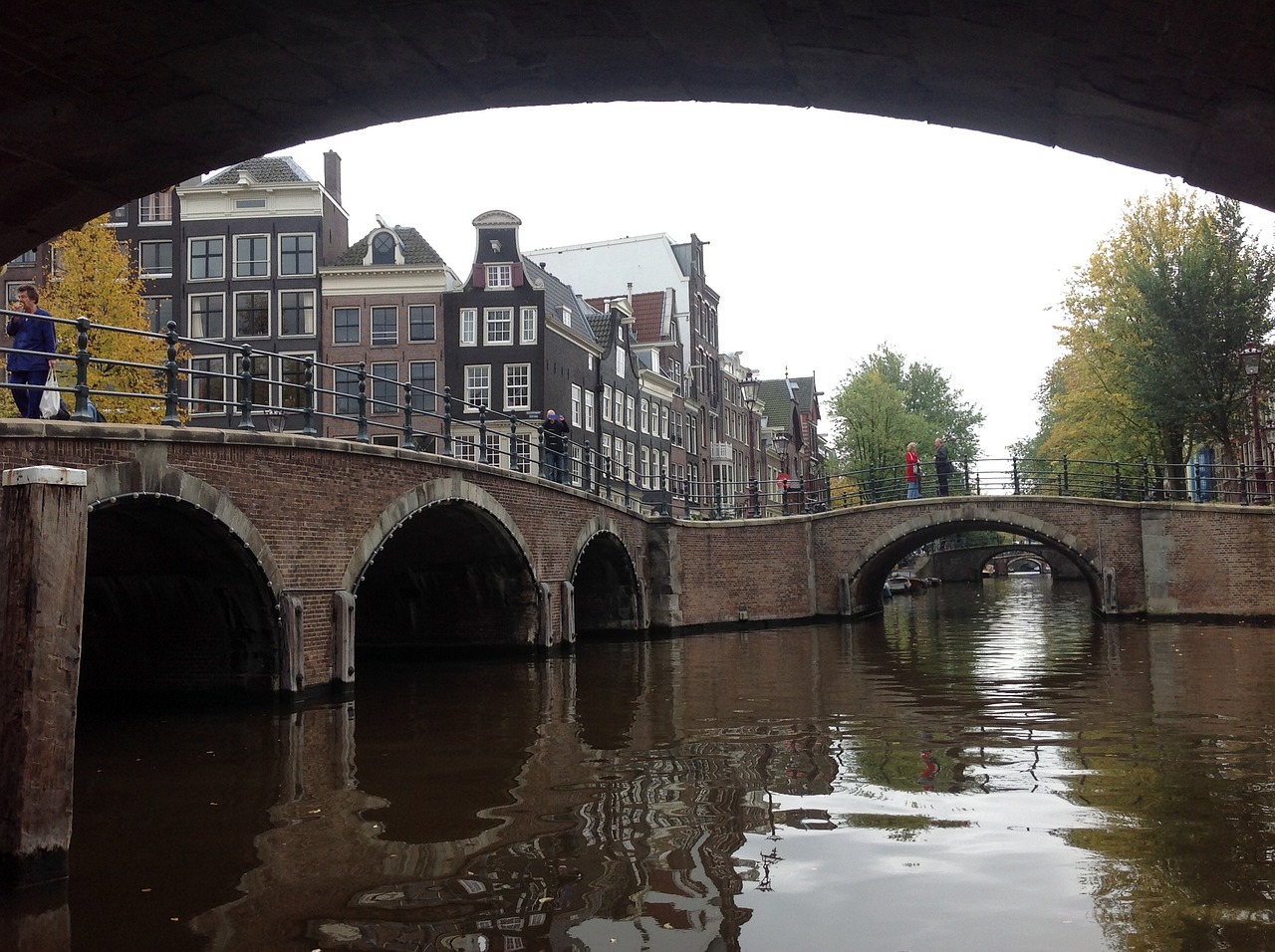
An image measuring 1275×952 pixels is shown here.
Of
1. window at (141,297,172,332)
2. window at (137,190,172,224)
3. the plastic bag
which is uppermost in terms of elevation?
window at (137,190,172,224)

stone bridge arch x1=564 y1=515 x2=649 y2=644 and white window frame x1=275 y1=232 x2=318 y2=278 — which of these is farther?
white window frame x1=275 y1=232 x2=318 y2=278

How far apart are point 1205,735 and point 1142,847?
3.91 metres

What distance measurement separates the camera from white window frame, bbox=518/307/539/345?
34.6 m

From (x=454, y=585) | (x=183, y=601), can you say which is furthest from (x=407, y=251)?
(x=183, y=601)

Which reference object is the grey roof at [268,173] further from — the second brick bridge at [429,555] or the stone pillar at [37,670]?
the stone pillar at [37,670]

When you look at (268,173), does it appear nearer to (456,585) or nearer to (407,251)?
(407,251)

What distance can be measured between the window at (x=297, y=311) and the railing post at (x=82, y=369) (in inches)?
999

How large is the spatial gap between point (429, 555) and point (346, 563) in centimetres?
498

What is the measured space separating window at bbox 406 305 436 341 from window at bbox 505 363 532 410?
2.52m

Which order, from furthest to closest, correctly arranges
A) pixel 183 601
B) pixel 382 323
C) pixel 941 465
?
pixel 382 323, pixel 941 465, pixel 183 601

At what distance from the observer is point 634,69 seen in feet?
10.8

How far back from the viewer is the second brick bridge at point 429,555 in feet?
37.3

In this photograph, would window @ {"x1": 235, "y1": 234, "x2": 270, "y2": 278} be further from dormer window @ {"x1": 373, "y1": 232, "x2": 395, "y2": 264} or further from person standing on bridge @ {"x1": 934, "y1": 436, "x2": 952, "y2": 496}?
person standing on bridge @ {"x1": 934, "y1": 436, "x2": 952, "y2": 496}

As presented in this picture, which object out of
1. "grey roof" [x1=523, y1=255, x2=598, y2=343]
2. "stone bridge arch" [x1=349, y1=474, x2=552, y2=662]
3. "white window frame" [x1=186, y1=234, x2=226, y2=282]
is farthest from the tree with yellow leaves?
"grey roof" [x1=523, y1=255, x2=598, y2=343]
